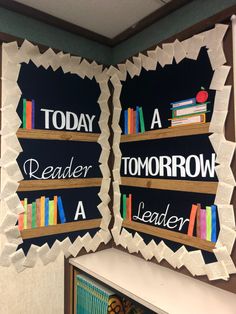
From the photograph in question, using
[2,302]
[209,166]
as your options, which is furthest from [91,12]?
[2,302]

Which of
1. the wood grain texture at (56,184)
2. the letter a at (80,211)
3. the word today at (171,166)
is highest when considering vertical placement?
the word today at (171,166)

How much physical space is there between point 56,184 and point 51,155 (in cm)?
18

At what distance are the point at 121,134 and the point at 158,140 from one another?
0.33m

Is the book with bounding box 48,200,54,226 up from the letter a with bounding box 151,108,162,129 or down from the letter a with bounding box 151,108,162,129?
down

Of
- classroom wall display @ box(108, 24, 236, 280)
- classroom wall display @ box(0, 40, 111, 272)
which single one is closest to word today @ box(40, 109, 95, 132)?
classroom wall display @ box(0, 40, 111, 272)

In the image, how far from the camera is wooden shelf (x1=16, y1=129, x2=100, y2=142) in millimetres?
1552

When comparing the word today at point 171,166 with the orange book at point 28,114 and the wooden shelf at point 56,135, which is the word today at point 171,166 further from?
the orange book at point 28,114

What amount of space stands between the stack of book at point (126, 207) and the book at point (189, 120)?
0.57 m

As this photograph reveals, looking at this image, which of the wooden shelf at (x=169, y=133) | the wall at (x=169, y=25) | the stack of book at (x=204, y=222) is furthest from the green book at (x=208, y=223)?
the wall at (x=169, y=25)

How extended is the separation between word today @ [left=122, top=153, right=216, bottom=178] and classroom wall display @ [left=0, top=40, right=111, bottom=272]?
24 centimetres

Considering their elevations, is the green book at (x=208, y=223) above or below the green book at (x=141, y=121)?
below

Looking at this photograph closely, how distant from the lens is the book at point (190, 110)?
1.36m

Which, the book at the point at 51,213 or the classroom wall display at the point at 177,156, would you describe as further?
the book at the point at 51,213

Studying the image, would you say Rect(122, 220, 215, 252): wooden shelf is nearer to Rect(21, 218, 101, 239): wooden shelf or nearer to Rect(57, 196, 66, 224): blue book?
Rect(21, 218, 101, 239): wooden shelf
